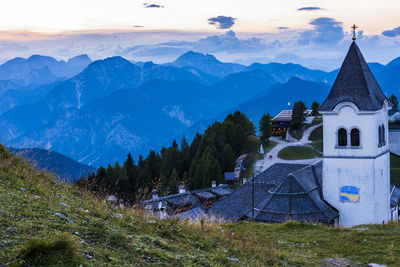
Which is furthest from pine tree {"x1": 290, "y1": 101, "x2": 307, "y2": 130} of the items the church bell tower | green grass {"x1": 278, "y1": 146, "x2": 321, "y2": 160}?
the church bell tower

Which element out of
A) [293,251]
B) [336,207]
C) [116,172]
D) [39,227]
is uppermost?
[39,227]

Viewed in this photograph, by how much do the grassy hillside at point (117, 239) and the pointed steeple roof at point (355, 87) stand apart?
596 inches

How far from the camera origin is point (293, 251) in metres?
12.0

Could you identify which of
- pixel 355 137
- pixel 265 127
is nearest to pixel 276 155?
pixel 265 127

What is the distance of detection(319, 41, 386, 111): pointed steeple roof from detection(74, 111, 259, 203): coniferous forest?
3904 cm

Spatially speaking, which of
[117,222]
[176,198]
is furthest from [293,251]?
[176,198]

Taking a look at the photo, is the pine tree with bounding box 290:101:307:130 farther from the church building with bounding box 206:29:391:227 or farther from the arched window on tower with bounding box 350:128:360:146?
the arched window on tower with bounding box 350:128:360:146

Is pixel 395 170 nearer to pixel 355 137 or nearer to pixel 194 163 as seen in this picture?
pixel 194 163

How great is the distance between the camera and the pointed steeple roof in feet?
93.6

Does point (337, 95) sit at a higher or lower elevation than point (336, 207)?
higher

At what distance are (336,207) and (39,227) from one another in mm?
25310

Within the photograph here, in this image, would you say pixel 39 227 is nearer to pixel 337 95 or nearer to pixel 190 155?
pixel 337 95

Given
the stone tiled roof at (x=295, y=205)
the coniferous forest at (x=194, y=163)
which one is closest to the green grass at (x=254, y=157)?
the coniferous forest at (x=194, y=163)

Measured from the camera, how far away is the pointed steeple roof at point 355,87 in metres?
28.5
